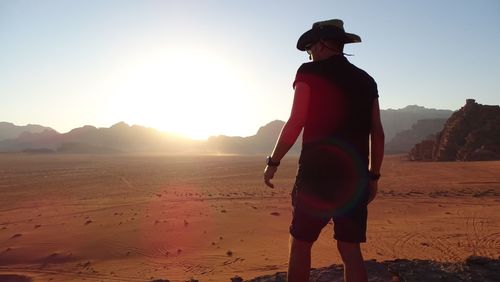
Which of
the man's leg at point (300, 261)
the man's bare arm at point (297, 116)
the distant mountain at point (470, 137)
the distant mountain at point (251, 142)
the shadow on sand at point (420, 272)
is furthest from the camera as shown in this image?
the distant mountain at point (251, 142)

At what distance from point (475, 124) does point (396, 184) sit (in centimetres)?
2605

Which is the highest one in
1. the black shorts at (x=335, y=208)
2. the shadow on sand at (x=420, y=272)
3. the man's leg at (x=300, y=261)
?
the black shorts at (x=335, y=208)

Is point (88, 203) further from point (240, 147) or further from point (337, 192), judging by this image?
point (240, 147)

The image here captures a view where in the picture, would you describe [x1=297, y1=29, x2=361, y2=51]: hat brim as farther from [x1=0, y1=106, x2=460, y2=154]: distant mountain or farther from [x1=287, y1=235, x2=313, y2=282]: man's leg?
[x1=0, y1=106, x2=460, y2=154]: distant mountain

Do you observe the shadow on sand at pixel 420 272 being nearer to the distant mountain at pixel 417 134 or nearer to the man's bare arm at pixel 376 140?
the man's bare arm at pixel 376 140

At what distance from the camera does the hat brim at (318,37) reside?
2971mm

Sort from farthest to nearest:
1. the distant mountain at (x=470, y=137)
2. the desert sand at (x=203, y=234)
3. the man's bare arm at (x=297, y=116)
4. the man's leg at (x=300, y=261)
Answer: the distant mountain at (x=470, y=137)
the desert sand at (x=203, y=234)
the man's leg at (x=300, y=261)
the man's bare arm at (x=297, y=116)

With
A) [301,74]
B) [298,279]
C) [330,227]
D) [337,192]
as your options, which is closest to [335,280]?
[298,279]

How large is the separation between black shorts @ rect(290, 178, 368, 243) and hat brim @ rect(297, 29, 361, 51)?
974 millimetres

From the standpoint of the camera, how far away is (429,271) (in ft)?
15.2

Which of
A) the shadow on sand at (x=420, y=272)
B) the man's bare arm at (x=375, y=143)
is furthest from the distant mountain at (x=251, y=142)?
the man's bare arm at (x=375, y=143)

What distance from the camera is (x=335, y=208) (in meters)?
2.93

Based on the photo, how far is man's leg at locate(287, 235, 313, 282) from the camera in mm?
3010

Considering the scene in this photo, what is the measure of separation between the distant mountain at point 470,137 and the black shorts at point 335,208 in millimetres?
43712
